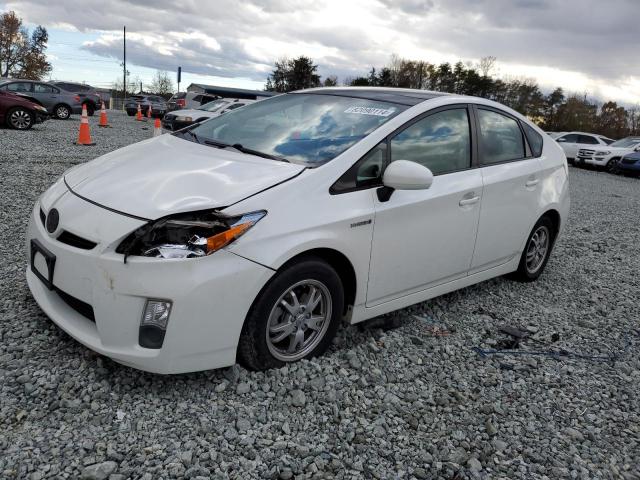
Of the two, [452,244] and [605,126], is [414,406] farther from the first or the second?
[605,126]

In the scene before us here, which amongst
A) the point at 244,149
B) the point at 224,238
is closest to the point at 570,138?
the point at 244,149

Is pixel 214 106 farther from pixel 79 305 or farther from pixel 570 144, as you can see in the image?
pixel 79 305

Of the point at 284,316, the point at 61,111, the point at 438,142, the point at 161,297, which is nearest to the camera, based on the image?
the point at 161,297

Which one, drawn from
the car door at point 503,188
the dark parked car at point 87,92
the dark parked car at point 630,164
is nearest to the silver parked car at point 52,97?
the dark parked car at point 87,92

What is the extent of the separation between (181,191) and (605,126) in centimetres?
6213

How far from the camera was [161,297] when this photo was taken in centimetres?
247

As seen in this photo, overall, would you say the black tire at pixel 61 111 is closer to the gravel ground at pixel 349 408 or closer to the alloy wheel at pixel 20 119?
the alloy wheel at pixel 20 119

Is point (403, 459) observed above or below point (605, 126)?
below

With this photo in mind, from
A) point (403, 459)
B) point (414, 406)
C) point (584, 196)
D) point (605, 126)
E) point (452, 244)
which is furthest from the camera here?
point (605, 126)

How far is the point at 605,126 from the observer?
5591 centimetres

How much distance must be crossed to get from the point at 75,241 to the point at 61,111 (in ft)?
65.7

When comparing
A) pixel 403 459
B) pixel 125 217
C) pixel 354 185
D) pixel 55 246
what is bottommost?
pixel 403 459

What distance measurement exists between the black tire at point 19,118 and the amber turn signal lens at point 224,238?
45.1 ft

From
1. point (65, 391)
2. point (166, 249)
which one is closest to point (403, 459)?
point (166, 249)
